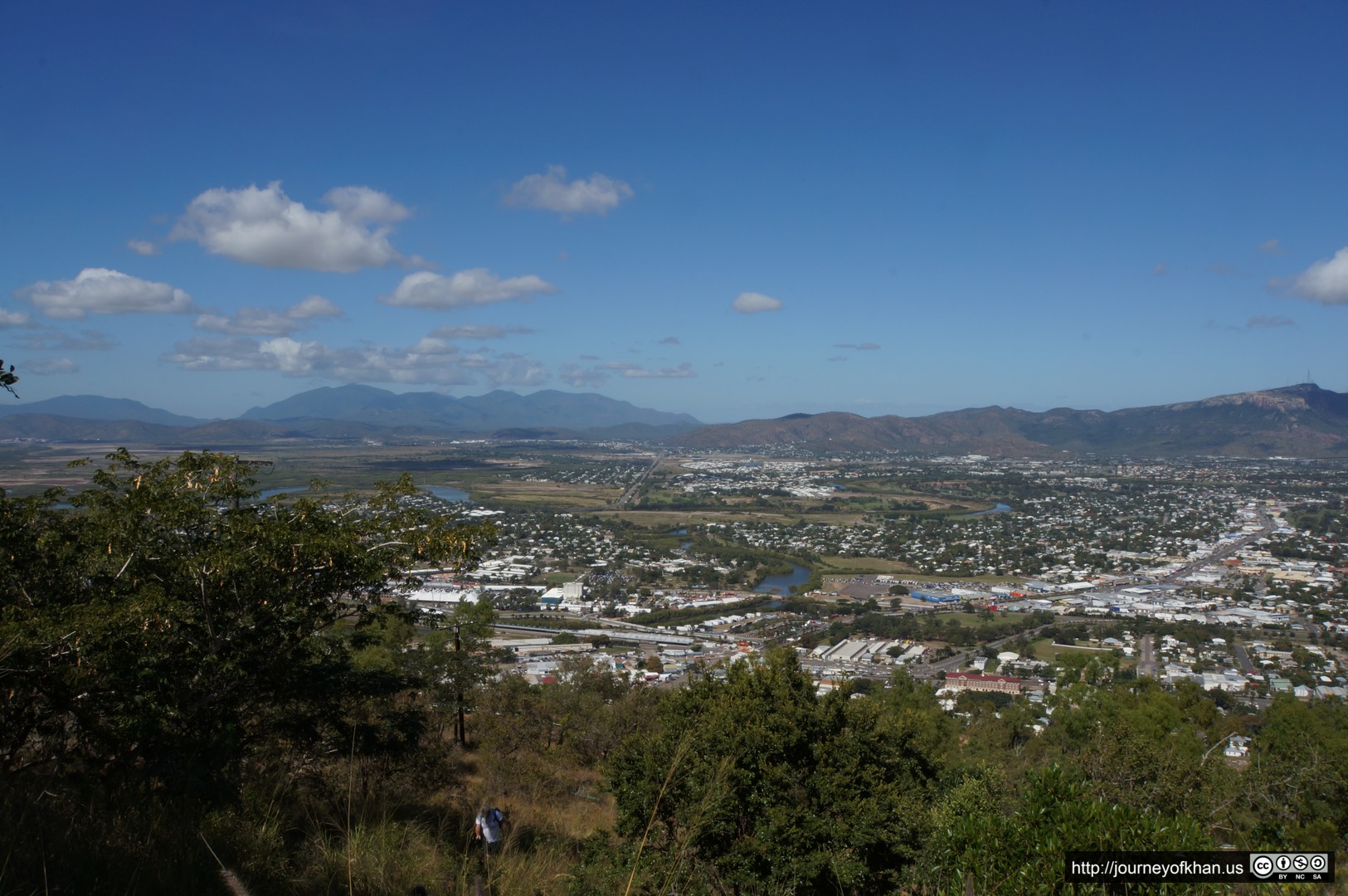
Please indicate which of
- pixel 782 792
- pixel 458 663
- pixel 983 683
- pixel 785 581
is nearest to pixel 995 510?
pixel 785 581

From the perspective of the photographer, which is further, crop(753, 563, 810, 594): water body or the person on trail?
crop(753, 563, 810, 594): water body

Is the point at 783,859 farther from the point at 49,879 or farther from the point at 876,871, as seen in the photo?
the point at 49,879

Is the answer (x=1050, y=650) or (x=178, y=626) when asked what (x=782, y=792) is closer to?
(x=178, y=626)

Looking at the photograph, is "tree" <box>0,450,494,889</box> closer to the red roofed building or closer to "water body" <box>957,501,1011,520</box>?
the red roofed building

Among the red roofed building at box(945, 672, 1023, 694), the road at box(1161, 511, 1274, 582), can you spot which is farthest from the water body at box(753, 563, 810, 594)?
the road at box(1161, 511, 1274, 582)

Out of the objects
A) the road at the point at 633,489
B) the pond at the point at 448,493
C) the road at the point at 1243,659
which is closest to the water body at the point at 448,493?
the pond at the point at 448,493
